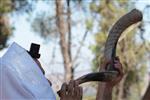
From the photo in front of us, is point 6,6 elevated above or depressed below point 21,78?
above

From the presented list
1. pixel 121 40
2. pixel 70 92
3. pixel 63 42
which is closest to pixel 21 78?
pixel 70 92

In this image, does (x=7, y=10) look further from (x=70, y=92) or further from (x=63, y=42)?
(x=70, y=92)

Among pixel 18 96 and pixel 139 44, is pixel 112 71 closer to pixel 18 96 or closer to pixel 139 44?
pixel 18 96

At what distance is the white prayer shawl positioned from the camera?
1542 mm

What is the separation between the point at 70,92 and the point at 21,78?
224 millimetres

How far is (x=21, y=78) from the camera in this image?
157cm

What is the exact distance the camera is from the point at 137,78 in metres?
25.0

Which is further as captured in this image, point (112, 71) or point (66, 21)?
point (66, 21)

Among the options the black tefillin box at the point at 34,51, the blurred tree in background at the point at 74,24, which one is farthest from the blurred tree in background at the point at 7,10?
the black tefillin box at the point at 34,51

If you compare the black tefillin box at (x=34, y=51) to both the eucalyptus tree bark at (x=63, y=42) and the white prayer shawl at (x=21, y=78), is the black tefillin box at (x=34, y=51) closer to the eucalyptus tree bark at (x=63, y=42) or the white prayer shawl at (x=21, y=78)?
the white prayer shawl at (x=21, y=78)

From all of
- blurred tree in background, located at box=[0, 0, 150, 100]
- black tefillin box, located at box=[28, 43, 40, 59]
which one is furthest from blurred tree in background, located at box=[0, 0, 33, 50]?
black tefillin box, located at box=[28, 43, 40, 59]

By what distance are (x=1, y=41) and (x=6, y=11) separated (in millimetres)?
1334

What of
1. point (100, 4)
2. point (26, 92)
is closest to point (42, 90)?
point (26, 92)

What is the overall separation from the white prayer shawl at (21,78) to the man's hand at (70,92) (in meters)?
0.05
